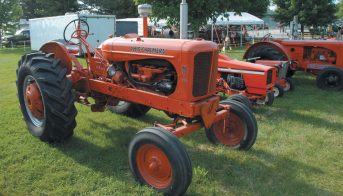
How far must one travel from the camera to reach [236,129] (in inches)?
176

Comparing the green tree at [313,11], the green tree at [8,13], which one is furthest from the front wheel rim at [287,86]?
the green tree at [8,13]

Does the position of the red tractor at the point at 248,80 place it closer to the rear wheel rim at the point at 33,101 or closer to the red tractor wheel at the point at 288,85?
the red tractor wheel at the point at 288,85

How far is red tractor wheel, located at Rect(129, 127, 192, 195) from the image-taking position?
3145 mm

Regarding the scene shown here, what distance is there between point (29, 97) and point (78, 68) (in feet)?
2.42

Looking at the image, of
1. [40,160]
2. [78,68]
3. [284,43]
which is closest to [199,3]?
[284,43]

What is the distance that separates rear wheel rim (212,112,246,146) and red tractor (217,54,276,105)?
1731 mm

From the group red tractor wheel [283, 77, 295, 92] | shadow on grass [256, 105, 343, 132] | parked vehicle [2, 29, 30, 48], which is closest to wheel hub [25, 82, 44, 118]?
shadow on grass [256, 105, 343, 132]

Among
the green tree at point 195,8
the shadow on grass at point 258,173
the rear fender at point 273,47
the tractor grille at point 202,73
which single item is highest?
the green tree at point 195,8

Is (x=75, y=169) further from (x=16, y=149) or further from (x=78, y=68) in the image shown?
(x=78, y=68)

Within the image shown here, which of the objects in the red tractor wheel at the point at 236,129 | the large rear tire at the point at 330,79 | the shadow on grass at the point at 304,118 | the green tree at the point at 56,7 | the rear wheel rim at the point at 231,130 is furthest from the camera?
the green tree at the point at 56,7

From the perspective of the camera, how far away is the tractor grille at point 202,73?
11.8 ft

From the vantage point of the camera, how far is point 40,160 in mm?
4141

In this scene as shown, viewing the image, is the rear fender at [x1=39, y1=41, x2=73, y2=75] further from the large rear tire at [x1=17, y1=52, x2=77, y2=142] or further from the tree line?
the tree line

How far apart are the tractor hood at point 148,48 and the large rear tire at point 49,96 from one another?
66 cm
